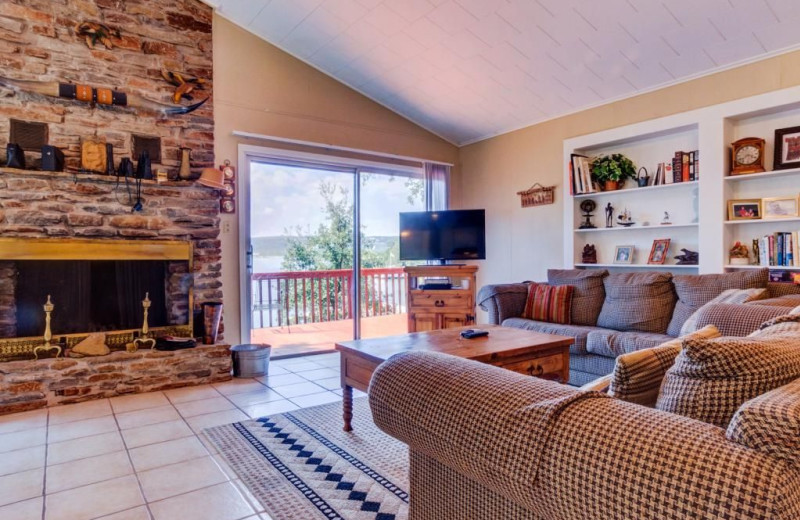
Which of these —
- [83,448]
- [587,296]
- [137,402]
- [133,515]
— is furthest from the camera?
[587,296]

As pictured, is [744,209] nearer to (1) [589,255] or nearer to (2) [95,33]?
(1) [589,255]

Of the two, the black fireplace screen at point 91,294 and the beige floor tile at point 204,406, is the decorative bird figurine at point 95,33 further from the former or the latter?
the beige floor tile at point 204,406

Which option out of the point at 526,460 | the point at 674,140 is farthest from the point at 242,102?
A: the point at 526,460

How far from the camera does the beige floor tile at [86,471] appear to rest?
6.91 ft

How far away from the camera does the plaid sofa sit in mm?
723

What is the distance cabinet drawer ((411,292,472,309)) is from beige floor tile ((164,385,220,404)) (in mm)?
Result: 2030

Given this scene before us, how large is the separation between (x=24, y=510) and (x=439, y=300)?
3.41 m

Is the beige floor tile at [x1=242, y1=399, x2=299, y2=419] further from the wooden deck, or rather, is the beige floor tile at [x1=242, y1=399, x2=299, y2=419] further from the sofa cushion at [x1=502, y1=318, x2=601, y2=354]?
the sofa cushion at [x1=502, y1=318, x2=601, y2=354]

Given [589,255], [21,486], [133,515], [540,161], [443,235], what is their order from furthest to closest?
1. [443,235]
2. [540,161]
3. [589,255]
4. [21,486]
5. [133,515]

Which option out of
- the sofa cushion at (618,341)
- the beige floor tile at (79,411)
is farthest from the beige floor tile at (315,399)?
the sofa cushion at (618,341)

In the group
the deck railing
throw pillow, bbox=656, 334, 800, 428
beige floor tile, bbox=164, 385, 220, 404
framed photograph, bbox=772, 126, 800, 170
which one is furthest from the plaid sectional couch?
beige floor tile, bbox=164, 385, 220, 404

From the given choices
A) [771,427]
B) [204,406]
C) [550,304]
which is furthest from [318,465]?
[550,304]

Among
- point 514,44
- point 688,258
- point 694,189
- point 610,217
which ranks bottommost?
point 688,258

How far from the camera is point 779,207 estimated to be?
→ 3.36 m
